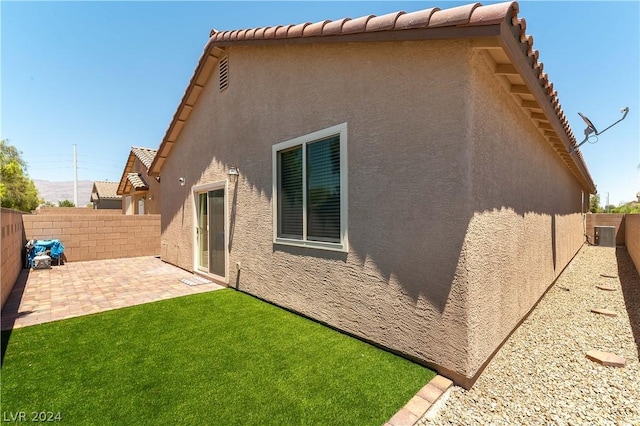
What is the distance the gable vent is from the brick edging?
1033 centimetres

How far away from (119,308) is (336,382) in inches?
266

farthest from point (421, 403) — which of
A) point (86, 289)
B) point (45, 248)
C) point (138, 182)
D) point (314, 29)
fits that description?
point (138, 182)

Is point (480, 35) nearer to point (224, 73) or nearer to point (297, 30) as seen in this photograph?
point (297, 30)

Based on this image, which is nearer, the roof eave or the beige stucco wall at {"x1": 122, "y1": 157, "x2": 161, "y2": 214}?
the roof eave

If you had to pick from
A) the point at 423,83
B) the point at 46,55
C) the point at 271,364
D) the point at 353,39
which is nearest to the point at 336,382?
the point at 271,364

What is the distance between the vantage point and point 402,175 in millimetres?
4832

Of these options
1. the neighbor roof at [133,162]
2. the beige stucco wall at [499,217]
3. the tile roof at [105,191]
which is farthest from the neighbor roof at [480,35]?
the tile roof at [105,191]

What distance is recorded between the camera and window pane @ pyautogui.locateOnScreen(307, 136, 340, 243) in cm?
616

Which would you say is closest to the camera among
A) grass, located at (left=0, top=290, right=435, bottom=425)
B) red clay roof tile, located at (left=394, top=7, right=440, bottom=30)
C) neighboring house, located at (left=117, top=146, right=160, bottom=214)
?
grass, located at (left=0, top=290, right=435, bottom=425)

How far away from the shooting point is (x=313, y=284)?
6672mm

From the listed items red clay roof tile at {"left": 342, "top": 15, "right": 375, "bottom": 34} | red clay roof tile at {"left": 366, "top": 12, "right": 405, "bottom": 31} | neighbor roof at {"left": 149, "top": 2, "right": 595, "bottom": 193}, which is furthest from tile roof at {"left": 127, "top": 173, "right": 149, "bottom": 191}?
red clay roof tile at {"left": 366, "top": 12, "right": 405, "bottom": 31}

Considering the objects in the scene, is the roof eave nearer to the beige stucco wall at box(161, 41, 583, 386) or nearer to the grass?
the beige stucco wall at box(161, 41, 583, 386)

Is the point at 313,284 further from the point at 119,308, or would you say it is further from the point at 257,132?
the point at 119,308

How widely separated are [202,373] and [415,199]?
4486 millimetres
